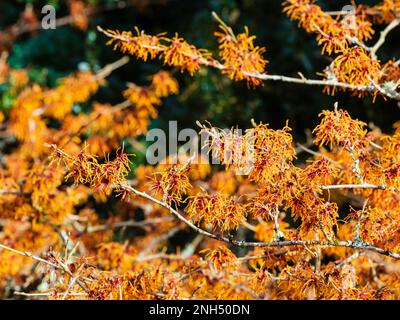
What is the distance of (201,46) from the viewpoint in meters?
5.43

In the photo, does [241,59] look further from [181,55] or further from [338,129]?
[338,129]

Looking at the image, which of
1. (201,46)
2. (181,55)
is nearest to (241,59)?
(181,55)

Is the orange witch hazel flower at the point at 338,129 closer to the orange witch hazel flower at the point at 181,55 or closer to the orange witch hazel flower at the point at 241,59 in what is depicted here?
the orange witch hazel flower at the point at 241,59

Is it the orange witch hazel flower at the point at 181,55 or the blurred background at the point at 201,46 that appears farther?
the blurred background at the point at 201,46

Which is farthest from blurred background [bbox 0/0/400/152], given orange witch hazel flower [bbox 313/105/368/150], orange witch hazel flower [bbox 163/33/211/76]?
orange witch hazel flower [bbox 313/105/368/150]

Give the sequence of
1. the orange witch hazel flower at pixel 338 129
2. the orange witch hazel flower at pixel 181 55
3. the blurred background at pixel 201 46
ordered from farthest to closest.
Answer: the blurred background at pixel 201 46 < the orange witch hazel flower at pixel 181 55 < the orange witch hazel flower at pixel 338 129

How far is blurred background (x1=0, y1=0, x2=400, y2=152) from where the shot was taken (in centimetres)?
468

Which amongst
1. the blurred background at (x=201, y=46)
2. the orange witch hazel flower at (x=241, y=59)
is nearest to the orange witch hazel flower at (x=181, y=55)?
the orange witch hazel flower at (x=241, y=59)

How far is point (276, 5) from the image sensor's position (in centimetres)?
513

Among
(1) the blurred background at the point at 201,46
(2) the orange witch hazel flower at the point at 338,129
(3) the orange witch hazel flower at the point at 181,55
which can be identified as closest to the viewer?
(2) the orange witch hazel flower at the point at 338,129

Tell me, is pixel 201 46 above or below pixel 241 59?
above

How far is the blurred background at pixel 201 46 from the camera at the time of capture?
468cm

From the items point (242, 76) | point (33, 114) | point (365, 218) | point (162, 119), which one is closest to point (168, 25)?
point (162, 119)

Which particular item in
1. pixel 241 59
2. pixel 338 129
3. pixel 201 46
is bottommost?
pixel 338 129
